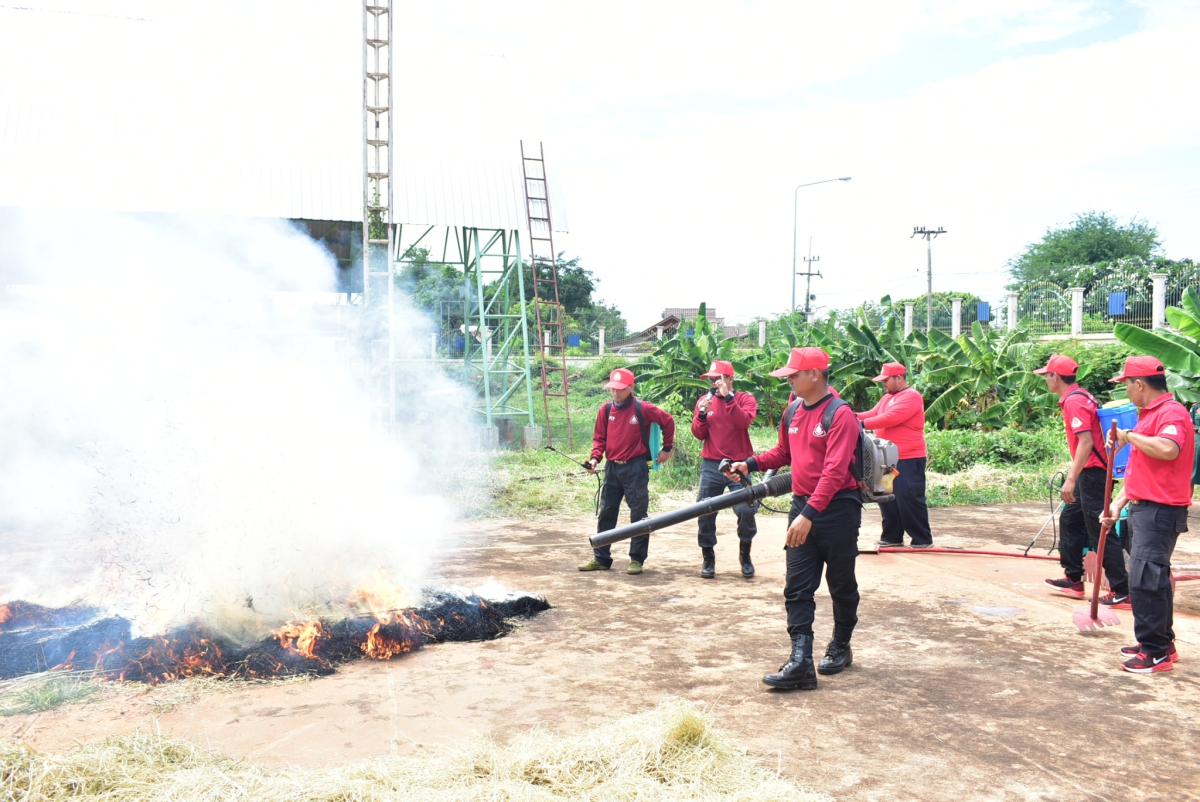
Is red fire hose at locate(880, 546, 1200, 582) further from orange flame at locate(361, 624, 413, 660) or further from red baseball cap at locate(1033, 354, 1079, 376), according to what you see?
orange flame at locate(361, 624, 413, 660)

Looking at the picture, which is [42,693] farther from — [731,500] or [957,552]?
[957,552]

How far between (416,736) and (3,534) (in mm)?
8157

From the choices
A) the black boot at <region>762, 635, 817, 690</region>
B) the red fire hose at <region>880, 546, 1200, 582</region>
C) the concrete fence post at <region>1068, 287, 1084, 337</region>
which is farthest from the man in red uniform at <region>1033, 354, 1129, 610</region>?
the concrete fence post at <region>1068, 287, 1084, 337</region>

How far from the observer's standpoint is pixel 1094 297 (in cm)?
2598

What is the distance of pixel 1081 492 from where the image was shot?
7.05 metres

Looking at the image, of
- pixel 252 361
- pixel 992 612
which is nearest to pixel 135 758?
pixel 252 361

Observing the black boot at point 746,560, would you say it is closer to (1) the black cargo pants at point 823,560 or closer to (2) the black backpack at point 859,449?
(1) the black cargo pants at point 823,560

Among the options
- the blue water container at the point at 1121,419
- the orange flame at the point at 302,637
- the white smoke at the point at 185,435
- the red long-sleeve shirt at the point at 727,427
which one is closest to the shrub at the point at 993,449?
the red long-sleeve shirt at the point at 727,427

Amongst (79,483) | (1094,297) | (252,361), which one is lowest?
(79,483)

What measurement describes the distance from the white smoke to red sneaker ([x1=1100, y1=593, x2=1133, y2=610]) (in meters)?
5.57

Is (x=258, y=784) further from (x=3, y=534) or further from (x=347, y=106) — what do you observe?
(x=347, y=106)

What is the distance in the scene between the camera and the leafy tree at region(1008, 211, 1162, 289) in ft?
155

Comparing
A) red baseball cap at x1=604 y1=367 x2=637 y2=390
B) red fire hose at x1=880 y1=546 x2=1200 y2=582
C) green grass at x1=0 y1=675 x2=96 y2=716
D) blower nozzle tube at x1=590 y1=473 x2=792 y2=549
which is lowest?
red fire hose at x1=880 y1=546 x2=1200 y2=582

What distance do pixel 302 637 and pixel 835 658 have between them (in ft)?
11.0
